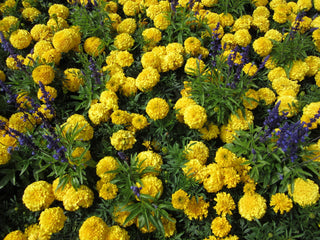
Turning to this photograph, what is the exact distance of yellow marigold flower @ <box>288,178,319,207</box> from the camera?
291cm

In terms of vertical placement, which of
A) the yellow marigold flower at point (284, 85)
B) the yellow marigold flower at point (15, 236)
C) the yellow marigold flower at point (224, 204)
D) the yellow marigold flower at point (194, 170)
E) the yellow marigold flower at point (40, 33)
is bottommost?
the yellow marigold flower at point (224, 204)

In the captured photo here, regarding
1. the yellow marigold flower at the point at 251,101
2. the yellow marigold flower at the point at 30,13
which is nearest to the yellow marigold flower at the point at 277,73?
the yellow marigold flower at the point at 251,101

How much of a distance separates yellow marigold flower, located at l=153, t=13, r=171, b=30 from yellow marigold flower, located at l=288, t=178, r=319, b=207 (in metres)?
3.31

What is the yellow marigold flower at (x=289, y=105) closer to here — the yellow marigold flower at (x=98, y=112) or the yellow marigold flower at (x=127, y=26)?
the yellow marigold flower at (x=98, y=112)

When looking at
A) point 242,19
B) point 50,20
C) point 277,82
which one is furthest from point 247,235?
point 50,20

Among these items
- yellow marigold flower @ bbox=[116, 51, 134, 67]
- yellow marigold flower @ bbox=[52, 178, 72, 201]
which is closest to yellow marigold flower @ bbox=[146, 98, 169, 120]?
yellow marigold flower @ bbox=[116, 51, 134, 67]

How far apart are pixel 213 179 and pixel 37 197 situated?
2101mm

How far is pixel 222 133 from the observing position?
142 inches

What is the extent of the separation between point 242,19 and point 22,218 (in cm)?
472

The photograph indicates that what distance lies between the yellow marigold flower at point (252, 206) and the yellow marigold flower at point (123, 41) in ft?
9.95

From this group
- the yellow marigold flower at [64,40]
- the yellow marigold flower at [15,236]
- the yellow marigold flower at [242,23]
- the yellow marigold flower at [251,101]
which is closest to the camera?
the yellow marigold flower at [15,236]

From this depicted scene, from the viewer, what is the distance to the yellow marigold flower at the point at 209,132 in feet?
11.6

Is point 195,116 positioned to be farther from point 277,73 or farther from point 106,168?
point 277,73

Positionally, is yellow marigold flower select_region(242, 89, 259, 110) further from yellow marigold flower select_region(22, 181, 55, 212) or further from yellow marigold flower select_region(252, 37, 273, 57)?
yellow marigold flower select_region(22, 181, 55, 212)
